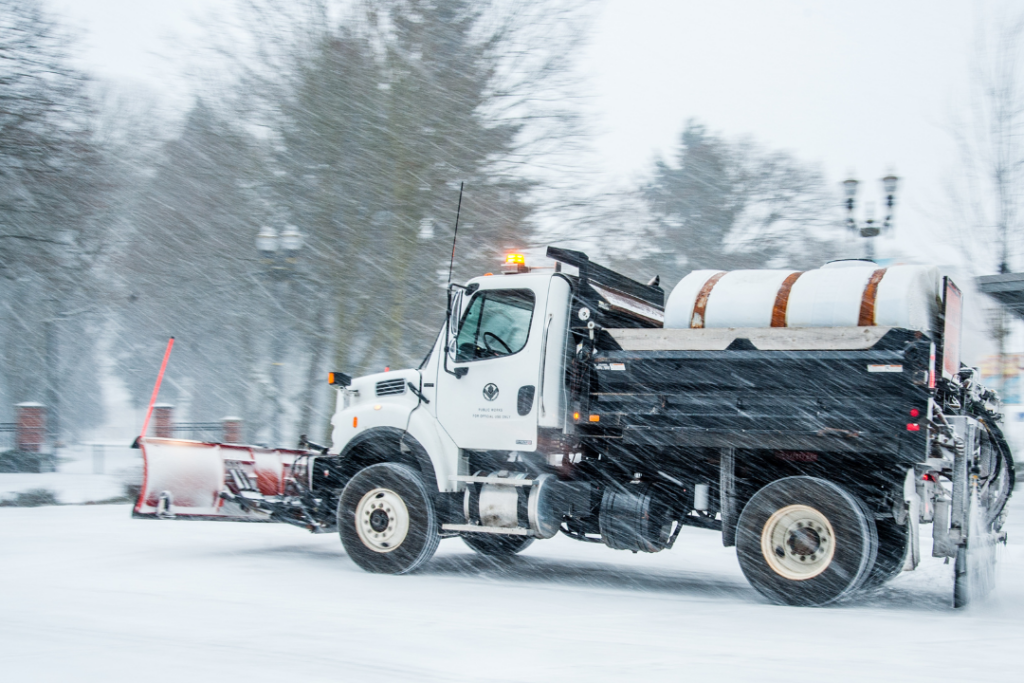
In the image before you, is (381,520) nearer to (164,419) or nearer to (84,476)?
(84,476)

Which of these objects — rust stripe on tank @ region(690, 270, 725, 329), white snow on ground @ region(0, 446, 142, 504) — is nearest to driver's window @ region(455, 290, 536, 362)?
rust stripe on tank @ region(690, 270, 725, 329)

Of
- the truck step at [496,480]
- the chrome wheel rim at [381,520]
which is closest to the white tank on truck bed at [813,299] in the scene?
the truck step at [496,480]

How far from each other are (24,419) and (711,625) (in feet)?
65.4

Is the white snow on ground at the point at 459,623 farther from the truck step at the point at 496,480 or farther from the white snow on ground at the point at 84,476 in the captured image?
the white snow on ground at the point at 84,476

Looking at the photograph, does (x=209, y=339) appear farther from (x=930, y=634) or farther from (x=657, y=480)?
(x=930, y=634)

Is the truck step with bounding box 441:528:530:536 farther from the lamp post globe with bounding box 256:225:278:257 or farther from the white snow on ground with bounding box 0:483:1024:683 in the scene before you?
the lamp post globe with bounding box 256:225:278:257

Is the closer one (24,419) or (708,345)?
(708,345)

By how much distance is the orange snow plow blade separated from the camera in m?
8.51

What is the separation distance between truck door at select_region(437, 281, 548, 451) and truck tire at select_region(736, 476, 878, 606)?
1.90 meters

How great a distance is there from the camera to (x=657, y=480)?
766 centimetres

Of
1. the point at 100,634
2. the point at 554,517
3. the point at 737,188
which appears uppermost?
the point at 737,188

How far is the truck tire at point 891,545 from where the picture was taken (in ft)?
21.8

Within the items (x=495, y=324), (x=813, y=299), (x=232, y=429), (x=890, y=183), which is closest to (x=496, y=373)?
(x=495, y=324)

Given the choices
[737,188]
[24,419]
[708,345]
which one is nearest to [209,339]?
[24,419]
